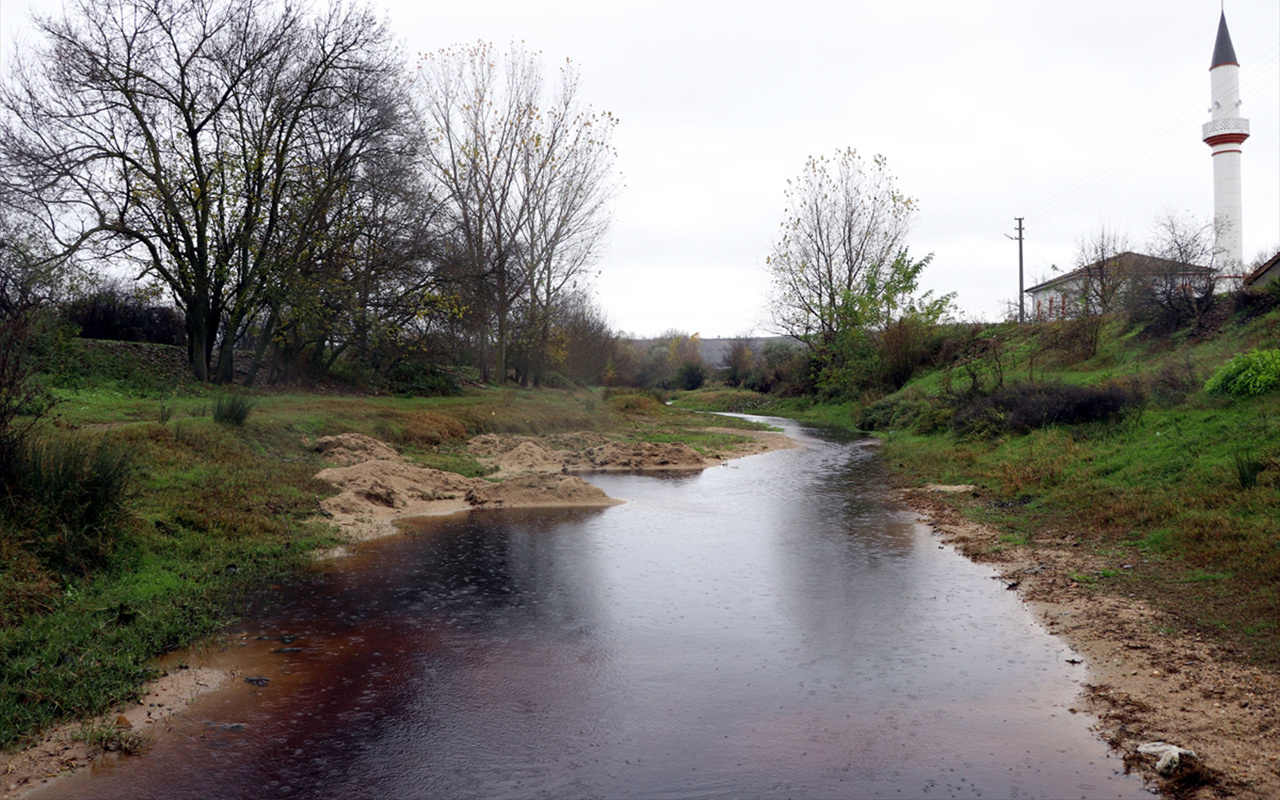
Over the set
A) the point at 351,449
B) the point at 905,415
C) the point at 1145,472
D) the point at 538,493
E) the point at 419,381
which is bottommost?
the point at 538,493

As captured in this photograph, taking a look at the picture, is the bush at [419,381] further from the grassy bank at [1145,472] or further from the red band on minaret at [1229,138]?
the red band on minaret at [1229,138]

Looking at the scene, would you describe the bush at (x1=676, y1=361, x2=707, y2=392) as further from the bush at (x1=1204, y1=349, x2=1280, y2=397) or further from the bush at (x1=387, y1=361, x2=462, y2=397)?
the bush at (x1=1204, y1=349, x2=1280, y2=397)

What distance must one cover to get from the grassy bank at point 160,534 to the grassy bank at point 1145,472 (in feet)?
26.5

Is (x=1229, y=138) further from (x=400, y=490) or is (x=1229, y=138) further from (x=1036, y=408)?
(x=400, y=490)

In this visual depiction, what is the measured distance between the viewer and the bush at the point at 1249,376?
12.5 meters

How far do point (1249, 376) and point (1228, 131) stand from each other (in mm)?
38194

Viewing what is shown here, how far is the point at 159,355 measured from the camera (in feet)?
75.8

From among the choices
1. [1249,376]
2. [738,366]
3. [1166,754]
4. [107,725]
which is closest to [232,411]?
[107,725]

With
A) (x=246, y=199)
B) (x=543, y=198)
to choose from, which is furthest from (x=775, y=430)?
(x=246, y=199)

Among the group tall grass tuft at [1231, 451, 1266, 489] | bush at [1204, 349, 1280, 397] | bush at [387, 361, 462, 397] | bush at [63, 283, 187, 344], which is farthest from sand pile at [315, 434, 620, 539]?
bush at [63, 283, 187, 344]

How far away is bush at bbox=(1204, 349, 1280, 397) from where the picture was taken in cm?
1251

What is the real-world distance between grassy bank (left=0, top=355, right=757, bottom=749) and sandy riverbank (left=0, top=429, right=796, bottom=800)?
212mm

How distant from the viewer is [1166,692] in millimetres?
5645

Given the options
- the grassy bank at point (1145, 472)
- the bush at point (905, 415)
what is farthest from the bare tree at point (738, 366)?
the grassy bank at point (1145, 472)
